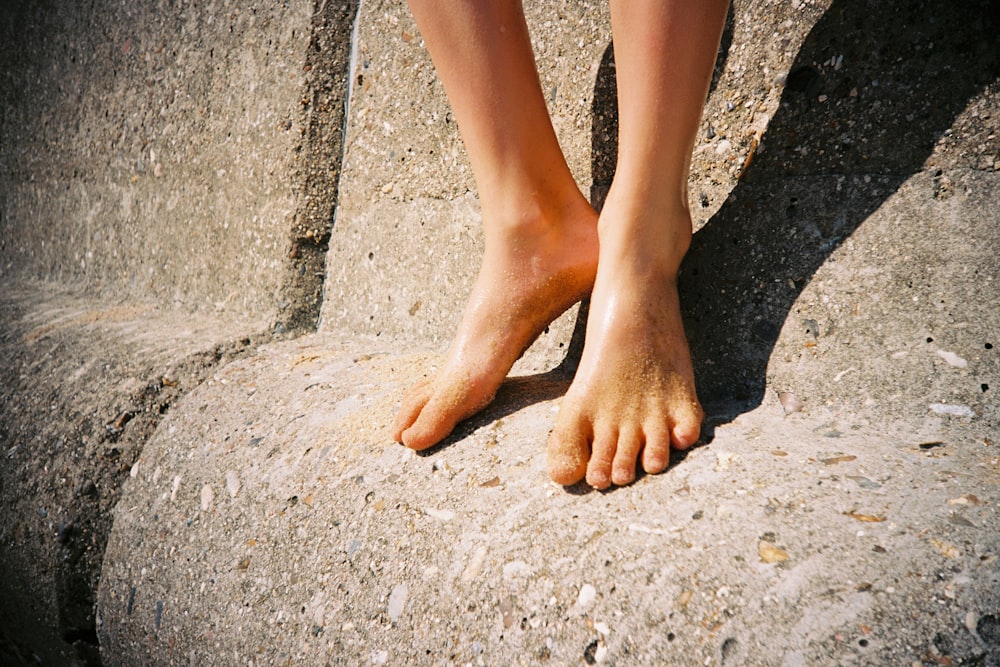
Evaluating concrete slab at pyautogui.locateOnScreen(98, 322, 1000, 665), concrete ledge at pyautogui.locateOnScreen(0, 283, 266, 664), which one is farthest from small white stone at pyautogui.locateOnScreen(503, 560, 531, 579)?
concrete ledge at pyautogui.locateOnScreen(0, 283, 266, 664)

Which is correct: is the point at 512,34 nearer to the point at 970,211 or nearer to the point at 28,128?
the point at 970,211

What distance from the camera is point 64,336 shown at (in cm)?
174

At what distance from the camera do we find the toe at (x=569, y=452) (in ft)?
2.57

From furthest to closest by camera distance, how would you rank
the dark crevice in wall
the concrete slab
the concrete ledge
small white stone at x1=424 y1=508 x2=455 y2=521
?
the dark crevice in wall, the concrete ledge, small white stone at x1=424 y1=508 x2=455 y2=521, the concrete slab

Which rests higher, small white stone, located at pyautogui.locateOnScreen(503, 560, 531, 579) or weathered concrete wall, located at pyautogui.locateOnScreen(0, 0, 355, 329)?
weathered concrete wall, located at pyautogui.locateOnScreen(0, 0, 355, 329)

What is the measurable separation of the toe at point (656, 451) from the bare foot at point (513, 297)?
0.91 ft

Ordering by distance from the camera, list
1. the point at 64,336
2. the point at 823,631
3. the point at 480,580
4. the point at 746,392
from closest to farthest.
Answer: the point at 823,631, the point at 480,580, the point at 746,392, the point at 64,336

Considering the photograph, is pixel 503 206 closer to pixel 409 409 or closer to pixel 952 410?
pixel 409 409

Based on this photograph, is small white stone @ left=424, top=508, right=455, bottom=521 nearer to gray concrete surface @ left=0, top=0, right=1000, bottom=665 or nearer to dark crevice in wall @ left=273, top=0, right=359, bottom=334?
gray concrete surface @ left=0, top=0, right=1000, bottom=665

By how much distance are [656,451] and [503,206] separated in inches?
18.1

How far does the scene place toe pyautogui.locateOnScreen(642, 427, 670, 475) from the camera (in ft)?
2.55

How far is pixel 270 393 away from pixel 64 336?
857mm

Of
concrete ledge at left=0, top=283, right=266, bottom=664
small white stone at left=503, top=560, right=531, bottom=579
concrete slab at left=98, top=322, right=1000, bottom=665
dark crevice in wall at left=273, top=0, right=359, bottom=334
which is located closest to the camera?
concrete slab at left=98, top=322, right=1000, bottom=665

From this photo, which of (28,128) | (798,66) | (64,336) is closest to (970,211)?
(798,66)
